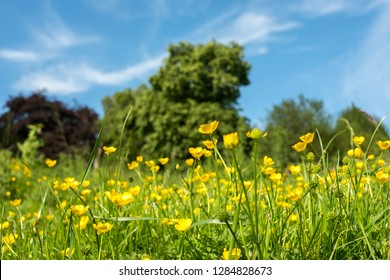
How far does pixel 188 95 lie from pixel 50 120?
8029mm

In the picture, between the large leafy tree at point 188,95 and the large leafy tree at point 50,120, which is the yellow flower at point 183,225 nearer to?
the large leafy tree at point 50,120

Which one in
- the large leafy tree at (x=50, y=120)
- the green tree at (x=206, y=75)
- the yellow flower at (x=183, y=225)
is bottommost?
the yellow flower at (x=183, y=225)

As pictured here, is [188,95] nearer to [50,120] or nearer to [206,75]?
[206,75]

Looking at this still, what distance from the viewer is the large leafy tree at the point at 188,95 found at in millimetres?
25719

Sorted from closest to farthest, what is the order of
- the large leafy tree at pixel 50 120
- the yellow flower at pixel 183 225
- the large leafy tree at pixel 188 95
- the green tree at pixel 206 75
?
the yellow flower at pixel 183 225
the large leafy tree at pixel 50 120
the large leafy tree at pixel 188 95
the green tree at pixel 206 75

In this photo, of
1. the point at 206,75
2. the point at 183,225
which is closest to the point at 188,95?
the point at 206,75

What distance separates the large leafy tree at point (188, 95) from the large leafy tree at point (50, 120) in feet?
9.34

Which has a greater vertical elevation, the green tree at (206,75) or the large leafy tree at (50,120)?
the green tree at (206,75)

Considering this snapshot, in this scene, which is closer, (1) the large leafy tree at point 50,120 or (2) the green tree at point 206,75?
(1) the large leafy tree at point 50,120

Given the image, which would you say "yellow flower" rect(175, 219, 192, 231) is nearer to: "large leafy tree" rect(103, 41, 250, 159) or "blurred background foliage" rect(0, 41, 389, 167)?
"blurred background foliage" rect(0, 41, 389, 167)

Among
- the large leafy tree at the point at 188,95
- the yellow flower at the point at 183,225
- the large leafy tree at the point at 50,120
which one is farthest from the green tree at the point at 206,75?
the yellow flower at the point at 183,225

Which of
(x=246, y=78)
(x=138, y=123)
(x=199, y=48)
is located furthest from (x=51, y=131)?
(x=246, y=78)

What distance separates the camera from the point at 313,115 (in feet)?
60.0
